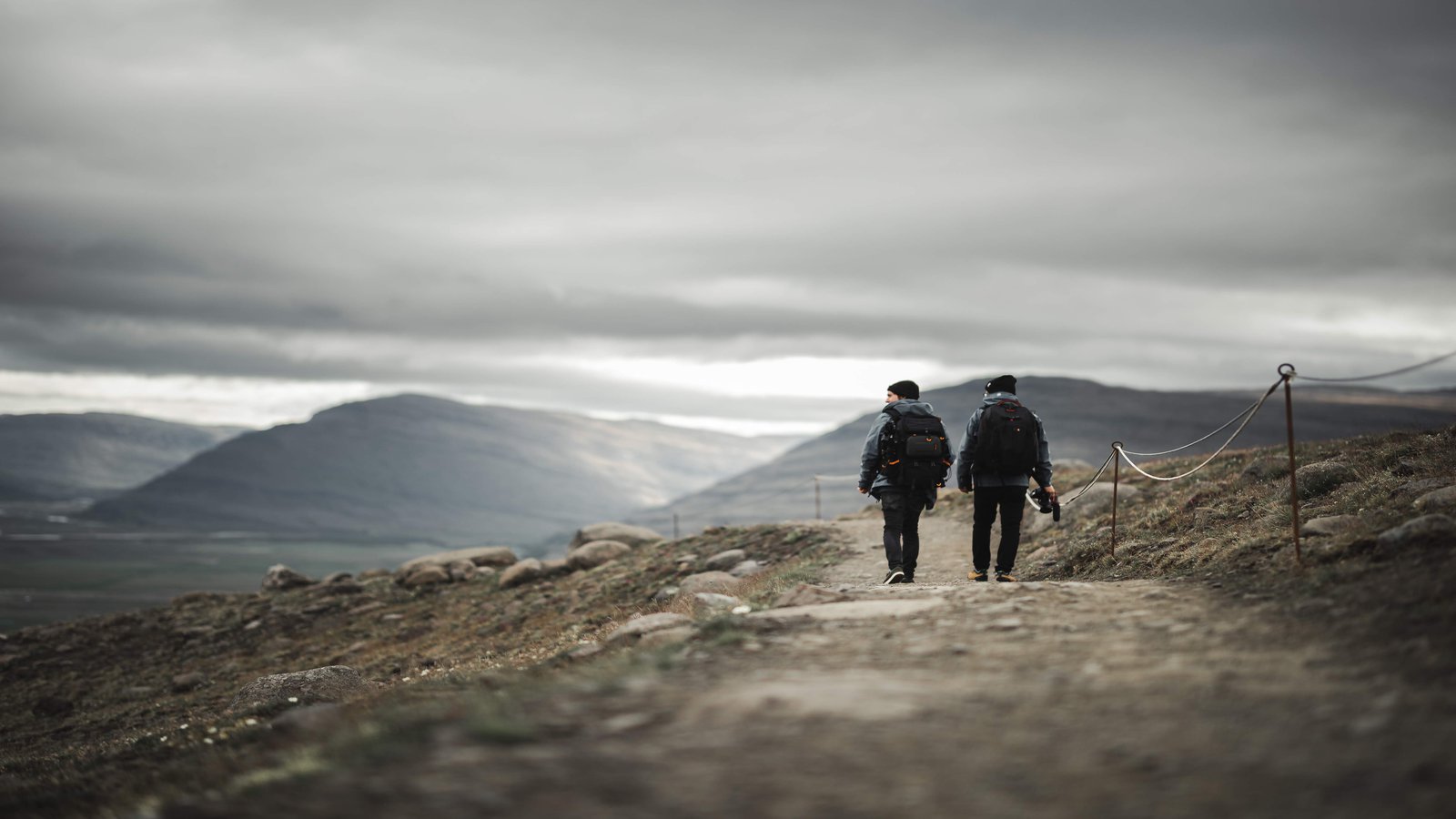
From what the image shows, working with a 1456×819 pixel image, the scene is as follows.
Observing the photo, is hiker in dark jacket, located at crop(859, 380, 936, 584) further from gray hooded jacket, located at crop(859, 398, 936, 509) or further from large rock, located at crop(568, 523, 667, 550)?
large rock, located at crop(568, 523, 667, 550)

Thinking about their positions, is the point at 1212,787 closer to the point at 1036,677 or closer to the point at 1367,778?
the point at 1367,778

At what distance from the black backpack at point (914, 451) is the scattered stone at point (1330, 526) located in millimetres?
4741

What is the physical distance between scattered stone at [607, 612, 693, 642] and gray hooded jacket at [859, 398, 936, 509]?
387 cm

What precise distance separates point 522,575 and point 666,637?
2254 cm

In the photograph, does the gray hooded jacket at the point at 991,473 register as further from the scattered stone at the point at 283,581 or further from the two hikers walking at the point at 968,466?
the scattered stone at the point at 283,581

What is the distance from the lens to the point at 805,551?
78.8ft

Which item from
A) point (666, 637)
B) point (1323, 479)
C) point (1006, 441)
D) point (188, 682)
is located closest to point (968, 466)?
point (1006, 441)

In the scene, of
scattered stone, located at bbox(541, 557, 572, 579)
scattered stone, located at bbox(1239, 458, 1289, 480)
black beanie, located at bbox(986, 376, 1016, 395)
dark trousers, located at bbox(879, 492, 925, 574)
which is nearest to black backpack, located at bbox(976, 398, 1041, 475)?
black beanie, located at bbox(986, 376, 1016, 395)

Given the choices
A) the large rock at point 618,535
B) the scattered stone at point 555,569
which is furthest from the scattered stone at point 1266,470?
the large rock at point 618,535

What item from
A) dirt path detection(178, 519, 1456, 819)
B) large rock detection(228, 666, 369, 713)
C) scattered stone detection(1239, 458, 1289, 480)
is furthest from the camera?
scattered stone detection(1239, 458, 1289, 480)

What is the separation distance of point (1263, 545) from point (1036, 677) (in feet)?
23.4

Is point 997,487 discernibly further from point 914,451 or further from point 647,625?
point 647,625

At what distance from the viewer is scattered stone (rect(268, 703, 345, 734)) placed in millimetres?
8125

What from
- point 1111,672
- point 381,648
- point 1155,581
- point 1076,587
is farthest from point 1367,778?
point 381,648
